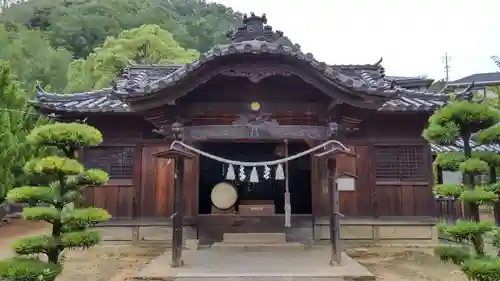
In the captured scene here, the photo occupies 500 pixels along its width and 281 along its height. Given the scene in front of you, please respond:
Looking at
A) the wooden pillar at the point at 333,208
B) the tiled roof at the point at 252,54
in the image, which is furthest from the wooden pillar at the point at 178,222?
the wooden pillar at the point at 333,208

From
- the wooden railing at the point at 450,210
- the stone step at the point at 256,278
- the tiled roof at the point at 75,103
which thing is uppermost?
the tiled roof at the point at 75,103

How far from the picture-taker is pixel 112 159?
37.1 feet

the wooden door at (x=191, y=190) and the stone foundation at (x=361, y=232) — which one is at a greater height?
the wooden door at (x=191, y=190)

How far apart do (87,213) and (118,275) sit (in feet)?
8.63

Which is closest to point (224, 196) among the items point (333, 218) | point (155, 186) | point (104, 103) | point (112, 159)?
point (155, 186)

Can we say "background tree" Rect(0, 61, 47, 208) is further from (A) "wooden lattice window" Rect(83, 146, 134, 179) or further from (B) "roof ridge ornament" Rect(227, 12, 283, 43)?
(B) "roof ridge ornament" Rect(227, 12, 283, 43)

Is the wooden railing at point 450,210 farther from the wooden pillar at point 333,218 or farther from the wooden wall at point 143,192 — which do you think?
the wooden wall at point 143,192

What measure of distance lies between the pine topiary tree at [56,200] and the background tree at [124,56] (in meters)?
25.4

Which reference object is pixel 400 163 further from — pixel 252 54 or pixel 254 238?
pixel 252 54

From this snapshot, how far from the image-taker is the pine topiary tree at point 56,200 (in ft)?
19.4

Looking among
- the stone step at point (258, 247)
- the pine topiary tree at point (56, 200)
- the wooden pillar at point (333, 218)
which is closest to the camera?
the pine topiary tree at point (56, 200)

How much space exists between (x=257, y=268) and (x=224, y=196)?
4.49m

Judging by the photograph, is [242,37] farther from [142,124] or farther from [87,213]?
[87,213]

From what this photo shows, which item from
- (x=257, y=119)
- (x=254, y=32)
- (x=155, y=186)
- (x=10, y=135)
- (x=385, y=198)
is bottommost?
(x=385, y=198)
